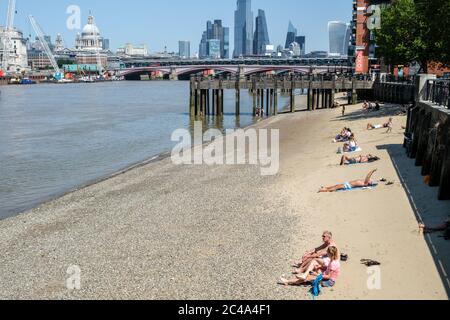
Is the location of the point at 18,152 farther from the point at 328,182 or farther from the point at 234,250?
the point at 234,250

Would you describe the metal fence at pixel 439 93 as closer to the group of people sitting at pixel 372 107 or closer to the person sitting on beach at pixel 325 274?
the person sitting on beach at pixel 325 274

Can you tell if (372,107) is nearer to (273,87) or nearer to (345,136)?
(345,136)

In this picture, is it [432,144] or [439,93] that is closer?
[432,144]

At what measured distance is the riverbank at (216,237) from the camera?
38.5ft

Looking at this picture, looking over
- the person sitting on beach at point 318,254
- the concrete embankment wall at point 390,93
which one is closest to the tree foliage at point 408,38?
the concrete embankment wall at point 390,93

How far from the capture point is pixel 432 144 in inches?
720

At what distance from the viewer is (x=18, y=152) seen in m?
37.0

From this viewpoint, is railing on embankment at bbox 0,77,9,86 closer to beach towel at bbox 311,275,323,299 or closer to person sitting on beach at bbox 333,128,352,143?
person sitting on beach at bbox 333,128,352,143

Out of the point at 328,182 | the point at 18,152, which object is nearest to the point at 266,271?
the point at 328,182

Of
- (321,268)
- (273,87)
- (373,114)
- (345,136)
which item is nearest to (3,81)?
(273,87)

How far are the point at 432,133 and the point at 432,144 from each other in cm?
52

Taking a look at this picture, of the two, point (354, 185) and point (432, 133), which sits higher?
point (432, 133)

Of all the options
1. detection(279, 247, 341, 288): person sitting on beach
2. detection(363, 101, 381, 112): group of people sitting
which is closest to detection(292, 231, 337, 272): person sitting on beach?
detection(279, 247, 341, 288): person sitting on beach
